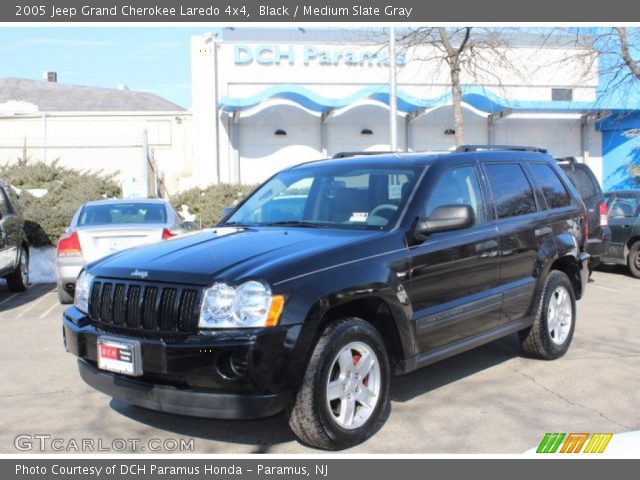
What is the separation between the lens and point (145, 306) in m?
4.18

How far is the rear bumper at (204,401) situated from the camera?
12.7 ft

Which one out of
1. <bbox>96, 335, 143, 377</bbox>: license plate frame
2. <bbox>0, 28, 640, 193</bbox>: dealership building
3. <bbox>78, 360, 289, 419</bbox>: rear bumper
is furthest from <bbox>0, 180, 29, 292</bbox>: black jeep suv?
<bbox>0, 28, 640, 193</bbox>: dealership building

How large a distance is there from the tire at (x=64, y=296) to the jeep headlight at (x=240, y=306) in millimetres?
6089

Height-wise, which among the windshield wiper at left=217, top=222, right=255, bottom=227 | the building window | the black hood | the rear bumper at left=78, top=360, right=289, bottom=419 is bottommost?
the rear bumper at left=78, top=360, right=289, bottom=419

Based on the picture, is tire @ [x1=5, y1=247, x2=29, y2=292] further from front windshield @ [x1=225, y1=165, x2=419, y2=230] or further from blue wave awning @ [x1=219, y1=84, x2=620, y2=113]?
blue wave awning @ [x1=219, y1=84, x2=620, y2=113]

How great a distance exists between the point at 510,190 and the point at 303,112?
19401mm

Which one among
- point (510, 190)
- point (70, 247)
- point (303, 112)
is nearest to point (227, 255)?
point (510, 190)

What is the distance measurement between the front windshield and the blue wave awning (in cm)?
1686

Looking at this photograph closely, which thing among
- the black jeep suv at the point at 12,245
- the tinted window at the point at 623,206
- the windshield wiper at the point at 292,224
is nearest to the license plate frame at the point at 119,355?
the windshield wiper at the point at 292,224

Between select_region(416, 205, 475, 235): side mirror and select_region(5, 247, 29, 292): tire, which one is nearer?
select_region(416, 205, 475, 235): side mirror

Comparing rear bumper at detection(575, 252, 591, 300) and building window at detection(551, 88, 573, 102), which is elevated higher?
building window at detection(551, 88, 573, 102)

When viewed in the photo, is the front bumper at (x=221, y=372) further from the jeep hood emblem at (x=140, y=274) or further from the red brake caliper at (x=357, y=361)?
the red brake caliper at (x=357, y=361)

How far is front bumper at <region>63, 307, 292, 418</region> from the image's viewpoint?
12.7ft

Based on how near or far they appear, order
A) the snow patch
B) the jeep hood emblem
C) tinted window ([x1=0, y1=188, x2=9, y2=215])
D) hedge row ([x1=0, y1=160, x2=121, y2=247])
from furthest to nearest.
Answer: hedge row ([x1=0, y1=160, x2=121, y2=247]) → the snow patch → tinted window ([x1=0, y1=188, x2=9, y2=215]) → the jeep hood emblem
